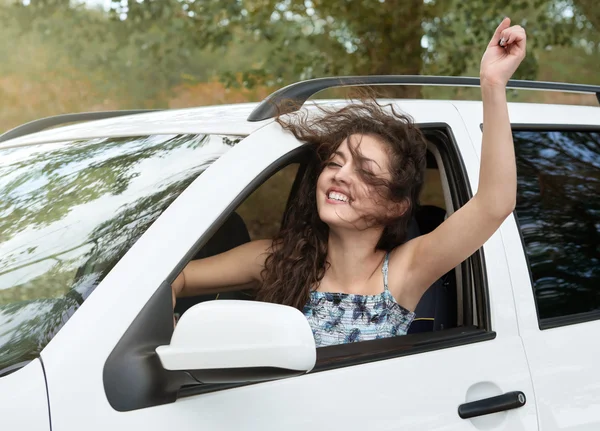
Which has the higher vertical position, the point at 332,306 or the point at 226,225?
the point at 226,225

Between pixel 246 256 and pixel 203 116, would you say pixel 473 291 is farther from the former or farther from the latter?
pixel 203 116

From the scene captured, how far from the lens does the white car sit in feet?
5.46

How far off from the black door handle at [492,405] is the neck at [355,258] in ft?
1.64

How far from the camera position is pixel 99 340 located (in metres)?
1.69

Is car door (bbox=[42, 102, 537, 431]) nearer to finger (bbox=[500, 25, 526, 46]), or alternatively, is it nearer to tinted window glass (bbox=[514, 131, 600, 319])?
tinted window glass (bbox=[514, 131, 600, 319])

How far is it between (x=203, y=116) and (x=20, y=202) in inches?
22.0

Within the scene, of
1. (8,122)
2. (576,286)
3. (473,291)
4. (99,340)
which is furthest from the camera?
(8,122)

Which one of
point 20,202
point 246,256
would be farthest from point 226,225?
point 20,202

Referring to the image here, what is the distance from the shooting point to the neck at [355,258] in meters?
2.43

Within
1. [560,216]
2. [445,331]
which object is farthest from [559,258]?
[445,331]

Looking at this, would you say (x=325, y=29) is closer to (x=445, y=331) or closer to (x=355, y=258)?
(x=355, y=258)

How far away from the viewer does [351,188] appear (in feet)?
7.57

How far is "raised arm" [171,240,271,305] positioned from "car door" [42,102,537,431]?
1.98 ft

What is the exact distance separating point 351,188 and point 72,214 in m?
0.74
